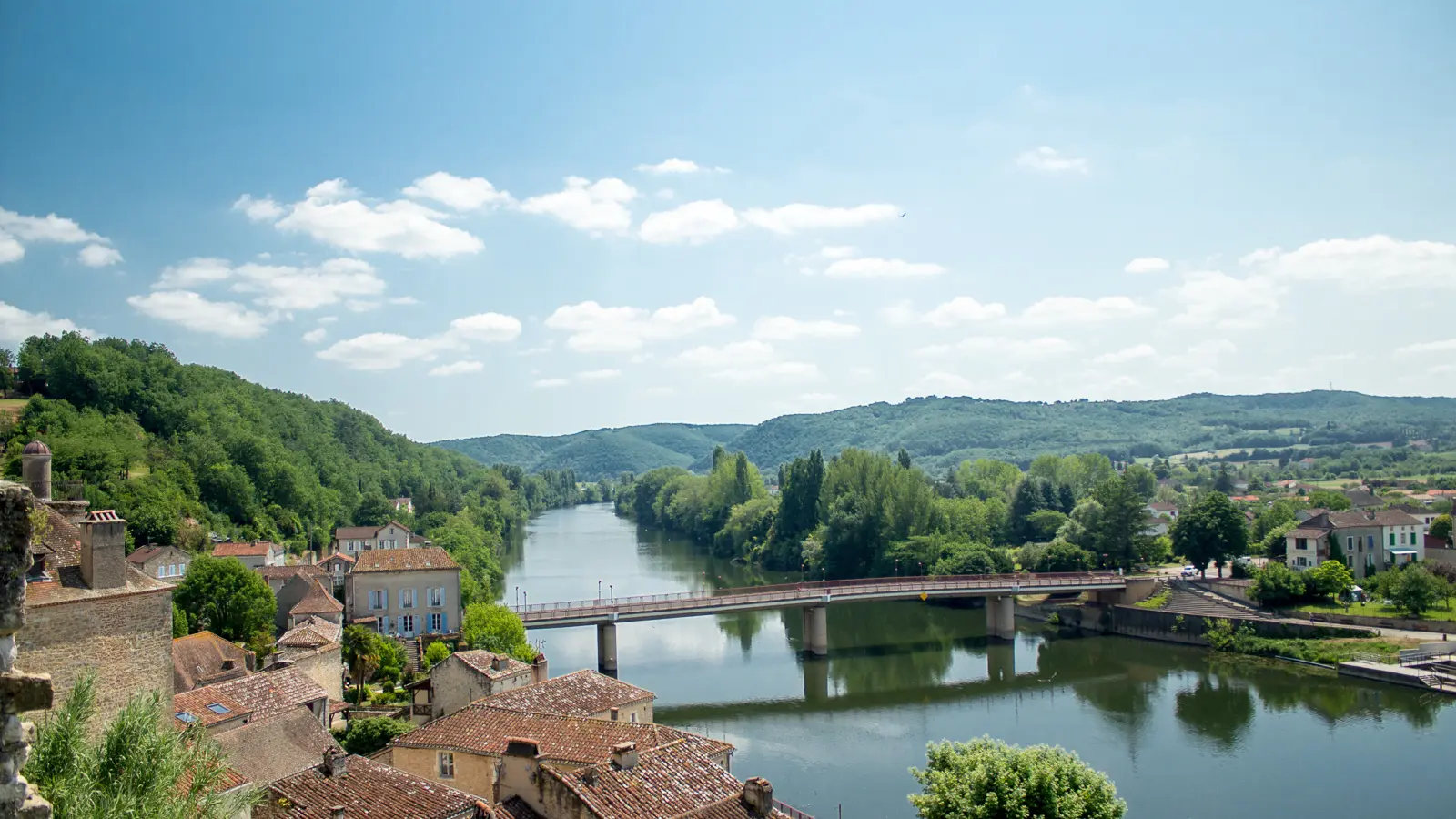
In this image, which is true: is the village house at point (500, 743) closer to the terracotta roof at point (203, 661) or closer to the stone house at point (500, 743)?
the stone house at point (500, 743)

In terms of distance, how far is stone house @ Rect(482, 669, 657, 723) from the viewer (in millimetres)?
22109

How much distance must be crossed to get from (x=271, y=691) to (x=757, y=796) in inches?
582

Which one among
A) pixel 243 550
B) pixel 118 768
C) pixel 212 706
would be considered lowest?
pixel 212 706

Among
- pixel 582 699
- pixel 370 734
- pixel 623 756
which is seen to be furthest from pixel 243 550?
pixel 623 756

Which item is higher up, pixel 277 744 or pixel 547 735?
pixel 547 735

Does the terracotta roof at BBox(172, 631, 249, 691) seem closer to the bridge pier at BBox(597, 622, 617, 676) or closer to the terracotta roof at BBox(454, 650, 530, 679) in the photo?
the terracotta roof at BBox(454, 650, 530, 679)

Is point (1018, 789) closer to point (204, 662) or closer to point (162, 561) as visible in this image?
point (204, 662)

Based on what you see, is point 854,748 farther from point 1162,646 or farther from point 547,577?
point 547,577

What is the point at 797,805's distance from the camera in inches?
1088

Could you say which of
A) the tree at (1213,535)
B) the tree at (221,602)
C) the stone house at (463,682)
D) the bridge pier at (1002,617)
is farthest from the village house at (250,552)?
the tree at (1213,535)

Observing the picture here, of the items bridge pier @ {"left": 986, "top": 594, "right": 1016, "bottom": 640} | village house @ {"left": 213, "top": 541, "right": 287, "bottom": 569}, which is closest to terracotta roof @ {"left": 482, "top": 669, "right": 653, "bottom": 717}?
bridge pier @ {"left": 986, "top": 594, "right": 1016, "bottom": 640}

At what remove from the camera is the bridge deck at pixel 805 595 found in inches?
1834

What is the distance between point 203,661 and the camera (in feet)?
103

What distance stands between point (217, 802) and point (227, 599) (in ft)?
104
